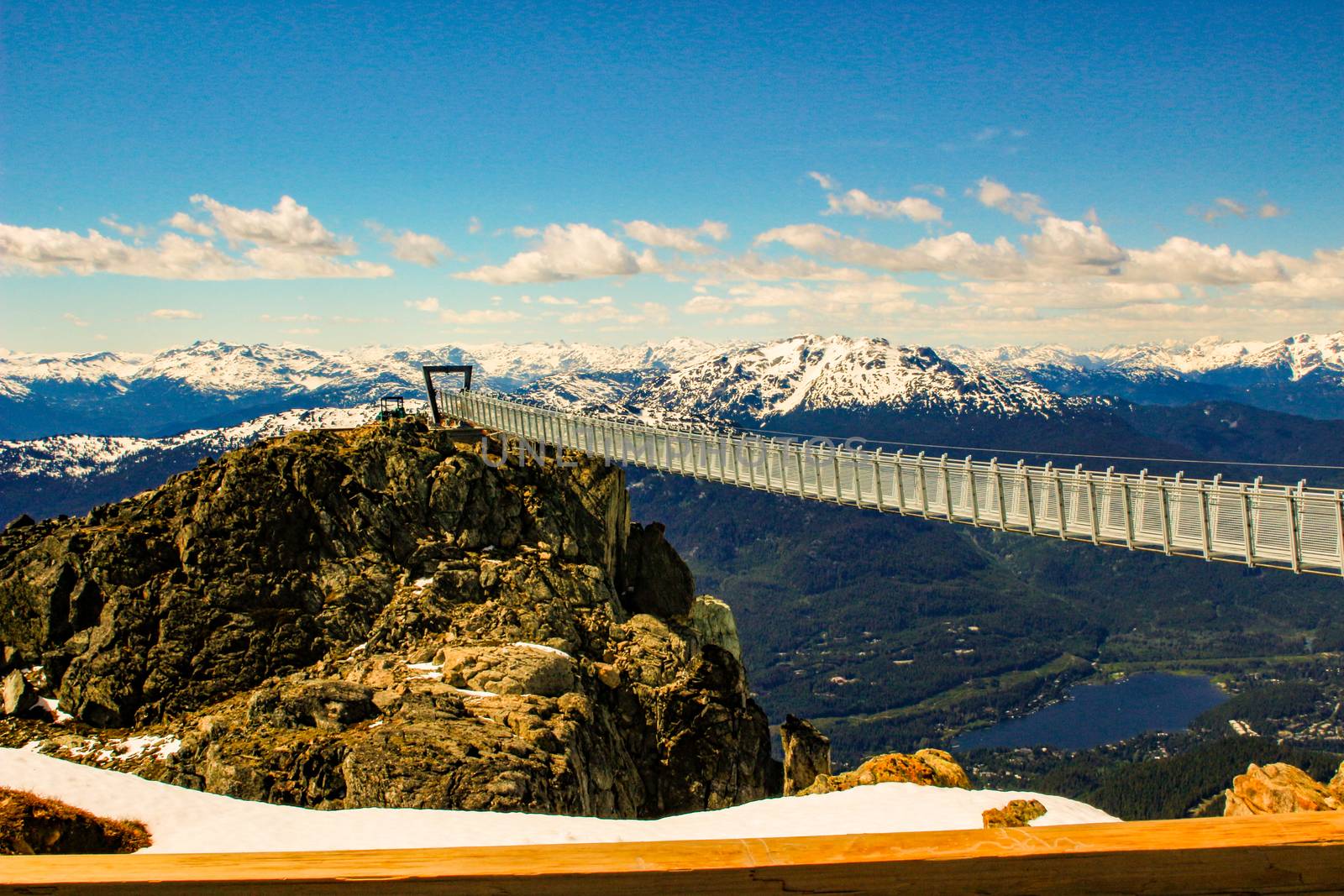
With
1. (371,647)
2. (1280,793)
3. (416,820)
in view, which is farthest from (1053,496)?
(371,647)

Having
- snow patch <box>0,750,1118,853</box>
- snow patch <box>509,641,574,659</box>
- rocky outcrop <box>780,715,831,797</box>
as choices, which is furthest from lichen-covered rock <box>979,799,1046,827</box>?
rocky outcrop <box>780,715,831,797</box>

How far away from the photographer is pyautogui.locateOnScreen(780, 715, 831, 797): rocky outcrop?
39.2 meters

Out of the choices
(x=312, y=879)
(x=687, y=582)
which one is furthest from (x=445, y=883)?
(x=687, y=582)

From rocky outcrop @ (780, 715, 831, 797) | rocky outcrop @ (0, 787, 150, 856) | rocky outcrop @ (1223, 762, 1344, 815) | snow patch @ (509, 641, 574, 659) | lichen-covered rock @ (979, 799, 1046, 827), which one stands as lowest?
rocky outcrop @ (780, 715, 831, 797)

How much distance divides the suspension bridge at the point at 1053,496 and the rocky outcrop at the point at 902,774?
1004 cm

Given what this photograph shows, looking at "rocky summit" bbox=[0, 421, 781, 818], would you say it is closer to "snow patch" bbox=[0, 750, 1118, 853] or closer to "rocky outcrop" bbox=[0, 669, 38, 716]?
"rocky outcrop" bbox=[0, 669, 38, 716]

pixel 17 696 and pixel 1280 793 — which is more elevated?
pixel 1280 793

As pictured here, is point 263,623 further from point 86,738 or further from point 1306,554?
point 1306,554

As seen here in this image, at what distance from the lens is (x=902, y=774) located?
74.0 ft

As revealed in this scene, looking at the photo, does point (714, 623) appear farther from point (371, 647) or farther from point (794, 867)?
point (794, 867)

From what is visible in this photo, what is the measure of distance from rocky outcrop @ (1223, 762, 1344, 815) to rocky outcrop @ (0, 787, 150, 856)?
17.4 meters

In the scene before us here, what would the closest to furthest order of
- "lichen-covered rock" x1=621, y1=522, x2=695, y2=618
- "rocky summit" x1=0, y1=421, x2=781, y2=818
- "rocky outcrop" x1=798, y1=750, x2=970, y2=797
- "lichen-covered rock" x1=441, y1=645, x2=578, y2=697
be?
"rocky outcrop" x1=798, y1=750, x2=970, y2=797 < "rocky summit" x1=0, y1=421, x2=781, y2=818 < "lichen-covered rock" x1=441, y1=645, x2=578, y2=697 < "lichen-covered rock" x1=621, y1=522, x2=695, y2=618

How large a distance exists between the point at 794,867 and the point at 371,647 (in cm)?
3811

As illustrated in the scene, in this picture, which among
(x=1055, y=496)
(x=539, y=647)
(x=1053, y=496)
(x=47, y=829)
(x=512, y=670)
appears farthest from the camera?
(x=539, y=647)
